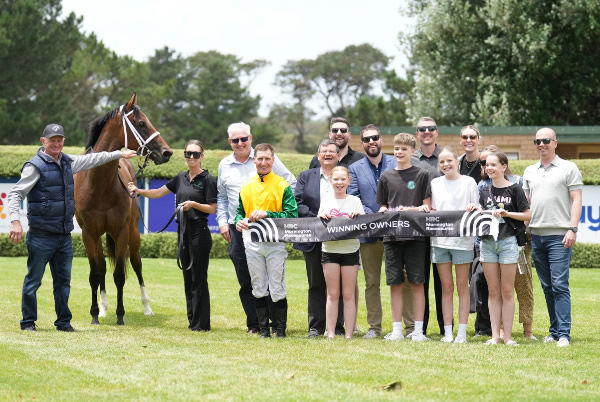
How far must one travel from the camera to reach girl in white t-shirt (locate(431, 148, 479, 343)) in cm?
759

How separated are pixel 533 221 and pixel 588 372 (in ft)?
6.10

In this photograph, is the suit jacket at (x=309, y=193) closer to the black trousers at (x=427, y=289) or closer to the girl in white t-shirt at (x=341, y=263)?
the girl in white t-shirt at (x=341, y=263)

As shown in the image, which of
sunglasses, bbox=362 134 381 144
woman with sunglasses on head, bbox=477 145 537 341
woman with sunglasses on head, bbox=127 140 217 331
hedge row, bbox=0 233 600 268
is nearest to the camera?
woman with sunglasses on head, bbox=477 145 537 341

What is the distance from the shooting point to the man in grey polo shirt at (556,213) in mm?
7586

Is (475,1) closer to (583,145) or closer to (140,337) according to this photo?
(583,145)

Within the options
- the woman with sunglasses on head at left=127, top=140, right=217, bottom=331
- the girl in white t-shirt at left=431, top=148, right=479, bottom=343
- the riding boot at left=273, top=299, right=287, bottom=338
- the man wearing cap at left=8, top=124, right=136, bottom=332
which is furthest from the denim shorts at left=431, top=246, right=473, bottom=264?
the man wearing cap at left=8, top=124, right=136, bottom=332

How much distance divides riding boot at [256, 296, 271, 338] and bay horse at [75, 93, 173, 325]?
1848 mm

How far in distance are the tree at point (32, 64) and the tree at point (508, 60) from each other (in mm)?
15298

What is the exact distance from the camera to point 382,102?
46.9 meters

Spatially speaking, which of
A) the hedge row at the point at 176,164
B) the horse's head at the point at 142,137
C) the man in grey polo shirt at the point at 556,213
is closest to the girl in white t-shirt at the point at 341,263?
the man in grey polo shirt at the point at 556,213

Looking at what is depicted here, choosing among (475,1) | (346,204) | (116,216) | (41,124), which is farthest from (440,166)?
(41,124)

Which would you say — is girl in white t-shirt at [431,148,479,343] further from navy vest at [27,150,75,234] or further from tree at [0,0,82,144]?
tree at [0,0,82,144]

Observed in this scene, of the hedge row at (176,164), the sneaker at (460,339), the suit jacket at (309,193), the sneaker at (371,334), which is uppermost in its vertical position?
the hedge row at (176,164)

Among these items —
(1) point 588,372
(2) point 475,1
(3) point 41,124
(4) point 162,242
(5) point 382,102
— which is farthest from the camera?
(5) point 382,102
